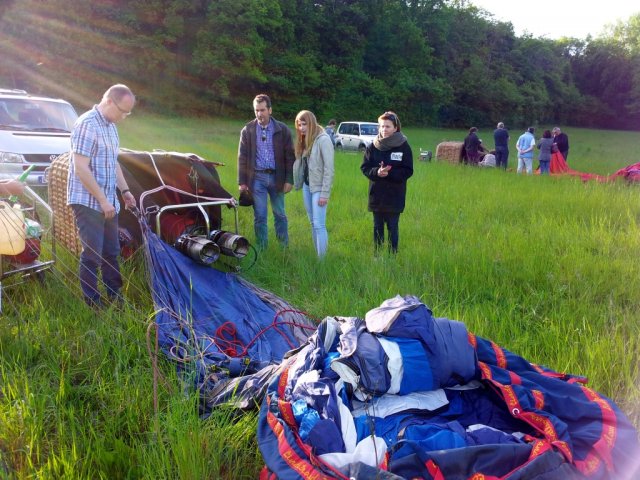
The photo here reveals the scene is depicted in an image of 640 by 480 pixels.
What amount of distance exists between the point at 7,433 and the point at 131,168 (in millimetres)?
3083

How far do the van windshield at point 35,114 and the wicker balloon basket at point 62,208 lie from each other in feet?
14.9

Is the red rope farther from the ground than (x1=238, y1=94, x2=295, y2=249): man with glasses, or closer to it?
closer to it

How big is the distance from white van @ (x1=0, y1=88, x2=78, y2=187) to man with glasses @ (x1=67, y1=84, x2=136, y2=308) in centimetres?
398

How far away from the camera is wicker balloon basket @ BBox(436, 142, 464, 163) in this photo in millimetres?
17500

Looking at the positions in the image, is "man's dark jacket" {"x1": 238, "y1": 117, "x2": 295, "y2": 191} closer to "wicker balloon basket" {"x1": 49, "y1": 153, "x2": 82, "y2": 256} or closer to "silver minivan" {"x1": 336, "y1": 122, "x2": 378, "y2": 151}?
"wicker balloon basket" {"x1": 49, "y1": 153, "x2": 82, "y2": 256}

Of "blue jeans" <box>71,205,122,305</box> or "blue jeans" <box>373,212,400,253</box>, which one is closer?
"blue jeans" <box>71,205,122,305</box>

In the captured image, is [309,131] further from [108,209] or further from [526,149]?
[526,149]

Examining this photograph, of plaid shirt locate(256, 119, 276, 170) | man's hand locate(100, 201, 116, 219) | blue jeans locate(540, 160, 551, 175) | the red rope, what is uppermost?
plaid shirt locate(256, 119, 276, 170)

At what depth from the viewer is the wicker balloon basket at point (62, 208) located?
489 centimetres

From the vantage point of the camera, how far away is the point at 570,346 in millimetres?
3498

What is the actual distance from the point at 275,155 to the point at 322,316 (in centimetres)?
257

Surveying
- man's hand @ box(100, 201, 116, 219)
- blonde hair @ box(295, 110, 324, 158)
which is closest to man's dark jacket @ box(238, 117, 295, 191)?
blonde hair @ box(295, 110, 324, 158)

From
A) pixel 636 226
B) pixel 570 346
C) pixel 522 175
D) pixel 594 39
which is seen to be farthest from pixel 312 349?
pixel 594 39

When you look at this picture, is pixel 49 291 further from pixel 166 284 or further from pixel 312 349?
pixel 312 349
